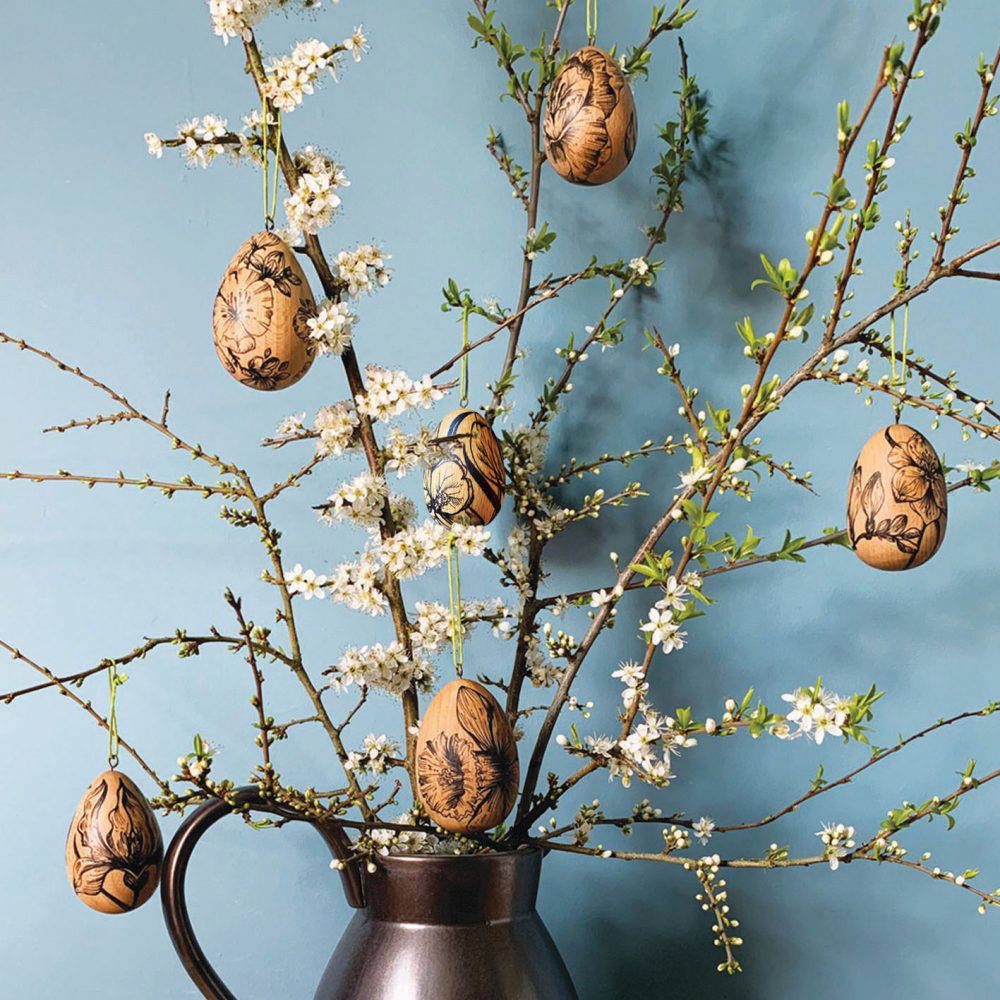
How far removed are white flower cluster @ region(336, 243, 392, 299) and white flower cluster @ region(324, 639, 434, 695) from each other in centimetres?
25

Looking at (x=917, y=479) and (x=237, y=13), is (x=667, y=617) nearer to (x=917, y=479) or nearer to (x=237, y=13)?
(x=917, y=479)

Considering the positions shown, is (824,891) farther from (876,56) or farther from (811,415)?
(876,56)

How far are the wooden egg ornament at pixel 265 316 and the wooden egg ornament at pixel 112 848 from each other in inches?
10.9

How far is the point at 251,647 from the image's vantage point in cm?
83

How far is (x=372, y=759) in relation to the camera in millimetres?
878

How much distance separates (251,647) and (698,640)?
0.40 m

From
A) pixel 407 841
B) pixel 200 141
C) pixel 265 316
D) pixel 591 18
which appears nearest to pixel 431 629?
pixel 407 841

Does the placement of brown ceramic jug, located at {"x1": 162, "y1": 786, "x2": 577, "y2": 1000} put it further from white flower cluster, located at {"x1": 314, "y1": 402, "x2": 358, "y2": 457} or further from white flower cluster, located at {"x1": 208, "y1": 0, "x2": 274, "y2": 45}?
white flower cluster, located at {"x1": 208, "y1": 0, "x2": 274, "y2": 45}

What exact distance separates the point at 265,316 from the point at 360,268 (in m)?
0.09

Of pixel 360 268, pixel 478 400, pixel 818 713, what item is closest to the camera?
pixel 818 713

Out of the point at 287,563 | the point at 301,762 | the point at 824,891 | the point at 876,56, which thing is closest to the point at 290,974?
the point at 301,762

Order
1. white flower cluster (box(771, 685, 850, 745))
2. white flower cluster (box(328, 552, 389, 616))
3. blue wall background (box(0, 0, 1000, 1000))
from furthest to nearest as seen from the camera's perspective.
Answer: blue wall background (box(0, 0, 1000, 1000)), white flower cluster (box(328, 552, 389, 616)), white flower cluster (box(771, 685, 850, 745))

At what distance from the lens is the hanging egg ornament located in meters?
0.86

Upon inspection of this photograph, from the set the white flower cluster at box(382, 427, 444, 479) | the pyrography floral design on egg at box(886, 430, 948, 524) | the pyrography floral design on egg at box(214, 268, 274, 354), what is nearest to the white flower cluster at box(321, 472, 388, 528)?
the white flower cluster at box(382, 427, 444, 479)
